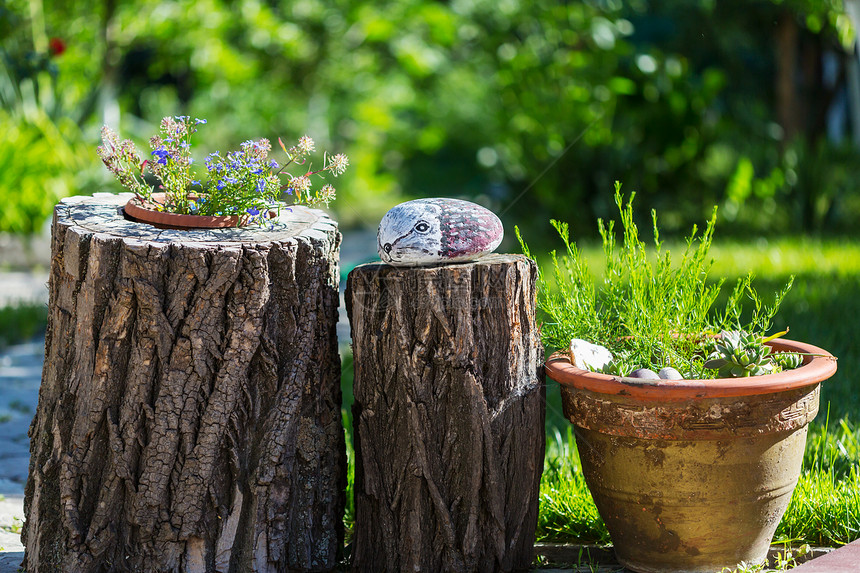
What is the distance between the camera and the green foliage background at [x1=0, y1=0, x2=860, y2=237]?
7348 millimetres

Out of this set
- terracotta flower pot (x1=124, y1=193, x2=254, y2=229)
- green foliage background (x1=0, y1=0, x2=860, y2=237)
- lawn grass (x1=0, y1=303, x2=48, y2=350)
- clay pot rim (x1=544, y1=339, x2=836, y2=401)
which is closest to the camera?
clay pot rim (x1=544, y1=339, x2=836, y2=401)

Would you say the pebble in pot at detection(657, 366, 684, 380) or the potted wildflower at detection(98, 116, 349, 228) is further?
the potted wildflower at detection(98, 116, 349, 228)

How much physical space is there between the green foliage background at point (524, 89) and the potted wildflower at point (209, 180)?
384cm

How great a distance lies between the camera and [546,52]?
24.1 ft

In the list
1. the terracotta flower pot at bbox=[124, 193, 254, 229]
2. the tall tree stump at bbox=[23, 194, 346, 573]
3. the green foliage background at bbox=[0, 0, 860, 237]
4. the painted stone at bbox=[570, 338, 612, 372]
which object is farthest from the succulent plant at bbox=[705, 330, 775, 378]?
the green foliage background at bbox=[0, 0, 860, 237]

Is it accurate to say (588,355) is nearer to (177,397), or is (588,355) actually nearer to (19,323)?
(177,397)

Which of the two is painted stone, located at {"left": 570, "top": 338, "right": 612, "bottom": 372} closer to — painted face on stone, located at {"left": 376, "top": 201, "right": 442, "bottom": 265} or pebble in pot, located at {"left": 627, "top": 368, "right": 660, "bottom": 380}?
pebble in pot, located at {"left": 627, "top": 368, "right": 660, "bottom": 380}

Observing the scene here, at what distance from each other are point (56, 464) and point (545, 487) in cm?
143

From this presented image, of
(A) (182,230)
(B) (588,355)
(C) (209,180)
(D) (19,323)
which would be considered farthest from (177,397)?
(D) (19,323)

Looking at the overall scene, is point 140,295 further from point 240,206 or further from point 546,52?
point 546,52

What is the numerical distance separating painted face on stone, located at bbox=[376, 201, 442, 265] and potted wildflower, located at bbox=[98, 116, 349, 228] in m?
0.26

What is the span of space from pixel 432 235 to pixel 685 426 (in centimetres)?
78

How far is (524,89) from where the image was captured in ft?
24.6

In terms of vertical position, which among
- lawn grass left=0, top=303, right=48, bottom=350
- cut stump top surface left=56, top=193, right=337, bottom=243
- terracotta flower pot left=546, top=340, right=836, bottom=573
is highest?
cut stump top surface left=56, top=193, right=337, bottom=243
